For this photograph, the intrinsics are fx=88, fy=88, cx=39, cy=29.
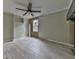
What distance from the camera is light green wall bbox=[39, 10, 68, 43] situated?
6.07 meters

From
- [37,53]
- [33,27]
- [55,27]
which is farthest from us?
[33,27]

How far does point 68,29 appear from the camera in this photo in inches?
223

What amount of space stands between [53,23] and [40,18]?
240 centimetres

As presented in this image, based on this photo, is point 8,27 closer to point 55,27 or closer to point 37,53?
point 55,27

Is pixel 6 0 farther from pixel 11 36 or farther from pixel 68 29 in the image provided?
pixel 68 29

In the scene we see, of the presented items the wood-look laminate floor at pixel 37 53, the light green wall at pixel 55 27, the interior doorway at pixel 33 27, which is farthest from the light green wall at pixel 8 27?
the interior doorway at pixel 33 27

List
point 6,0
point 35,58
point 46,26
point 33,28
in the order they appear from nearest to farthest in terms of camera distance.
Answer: point 35,58 < point 6,0 < point 46,26 < point 33,28

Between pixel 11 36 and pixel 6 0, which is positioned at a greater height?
pixel 6 0

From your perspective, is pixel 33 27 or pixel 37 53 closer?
pixel 37 53

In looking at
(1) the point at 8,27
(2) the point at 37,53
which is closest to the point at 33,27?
(1) the point at 8,27

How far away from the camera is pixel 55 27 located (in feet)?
22.7
